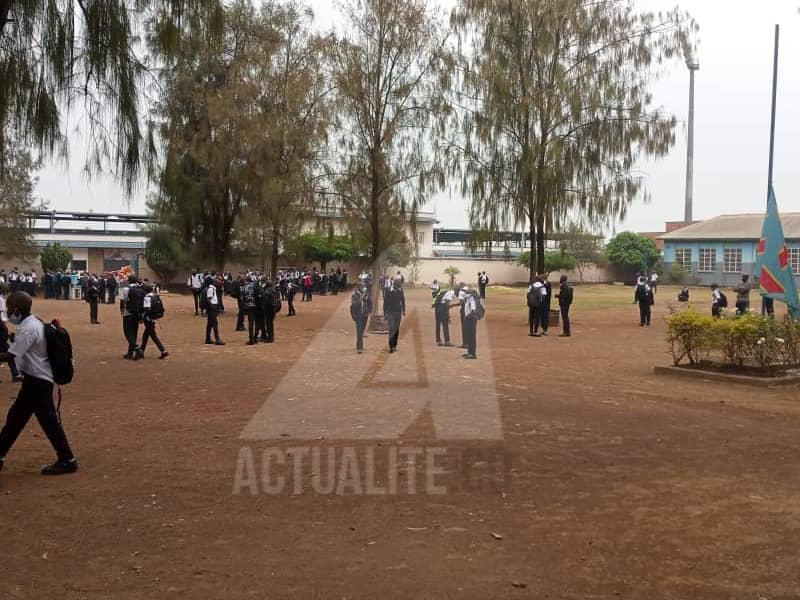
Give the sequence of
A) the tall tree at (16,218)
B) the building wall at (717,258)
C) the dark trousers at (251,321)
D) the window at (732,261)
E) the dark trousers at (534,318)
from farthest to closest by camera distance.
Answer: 1. the window at (732,261)
2. the building wall at (717,258)
3. the tall tree at (16,218)
4. the dark trousers at (534,318)
5. the dark trousers at (251,321)

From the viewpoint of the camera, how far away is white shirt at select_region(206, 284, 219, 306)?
57.4 ft

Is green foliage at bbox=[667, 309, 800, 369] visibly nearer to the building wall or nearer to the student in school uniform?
the student in school uniform

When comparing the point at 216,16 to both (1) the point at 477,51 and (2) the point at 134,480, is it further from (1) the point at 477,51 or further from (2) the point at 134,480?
(1) the point at 477,51

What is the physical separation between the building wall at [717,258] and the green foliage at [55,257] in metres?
41.1

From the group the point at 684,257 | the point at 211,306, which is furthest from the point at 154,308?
the point at 684,257

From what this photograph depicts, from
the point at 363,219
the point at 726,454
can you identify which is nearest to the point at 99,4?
the point at 726,454

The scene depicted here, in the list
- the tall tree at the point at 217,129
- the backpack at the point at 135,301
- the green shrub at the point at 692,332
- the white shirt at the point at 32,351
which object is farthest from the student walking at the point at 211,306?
the white shirt at the point at 32,351

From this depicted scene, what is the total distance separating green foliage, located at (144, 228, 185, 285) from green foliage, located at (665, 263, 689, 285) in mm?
34316

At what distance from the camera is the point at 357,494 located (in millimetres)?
6395

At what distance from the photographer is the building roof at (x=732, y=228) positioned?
186 ft

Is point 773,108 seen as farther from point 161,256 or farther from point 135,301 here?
point 161,256

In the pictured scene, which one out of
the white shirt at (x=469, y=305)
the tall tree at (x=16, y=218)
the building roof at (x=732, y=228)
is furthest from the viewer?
the building roof at (x=732, y=228)

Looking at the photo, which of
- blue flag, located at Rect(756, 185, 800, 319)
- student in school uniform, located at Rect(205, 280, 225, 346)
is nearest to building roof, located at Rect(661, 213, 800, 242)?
blue flag, located at Rect(756, 185, 800, 319)

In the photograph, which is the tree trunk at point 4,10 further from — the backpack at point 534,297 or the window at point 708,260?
the window at point 708,260
